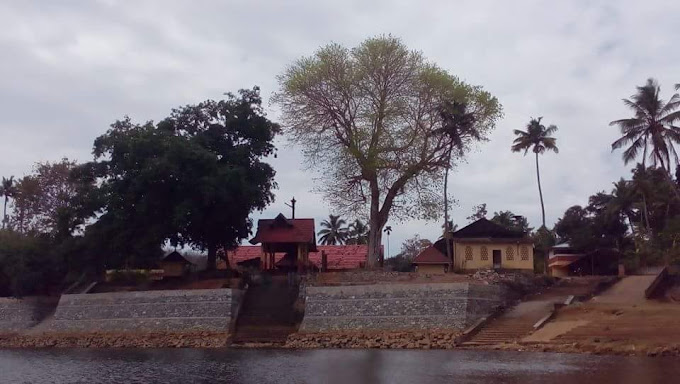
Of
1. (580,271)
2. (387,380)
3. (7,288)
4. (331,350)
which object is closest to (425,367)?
(387,380)

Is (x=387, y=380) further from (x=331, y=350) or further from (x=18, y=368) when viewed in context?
(x=18, y=368)

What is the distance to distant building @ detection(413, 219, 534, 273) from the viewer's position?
43.8 metres

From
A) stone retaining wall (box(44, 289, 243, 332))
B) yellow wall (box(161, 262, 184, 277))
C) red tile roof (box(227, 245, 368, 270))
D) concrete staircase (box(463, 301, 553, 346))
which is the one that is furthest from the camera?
red tile roof (box(227, 245, 368, 270))

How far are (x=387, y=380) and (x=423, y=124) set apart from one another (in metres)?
23.8

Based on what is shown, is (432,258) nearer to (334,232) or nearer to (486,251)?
(486,251)

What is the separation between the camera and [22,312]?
37.9 metres

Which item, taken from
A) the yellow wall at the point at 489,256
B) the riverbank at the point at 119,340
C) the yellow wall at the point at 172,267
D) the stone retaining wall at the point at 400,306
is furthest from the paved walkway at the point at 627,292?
the yellow wall at the point at 172,267

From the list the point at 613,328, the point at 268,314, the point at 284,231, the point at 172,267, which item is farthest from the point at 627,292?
the point at 172,267

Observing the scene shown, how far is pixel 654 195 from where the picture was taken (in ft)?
166

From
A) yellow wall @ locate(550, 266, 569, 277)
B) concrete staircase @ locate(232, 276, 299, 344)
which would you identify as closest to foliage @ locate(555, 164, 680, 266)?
yellow wall @ locate(550, 266, 569, 277)

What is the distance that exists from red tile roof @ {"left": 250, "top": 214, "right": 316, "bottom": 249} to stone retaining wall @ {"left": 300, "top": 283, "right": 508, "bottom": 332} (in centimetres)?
807

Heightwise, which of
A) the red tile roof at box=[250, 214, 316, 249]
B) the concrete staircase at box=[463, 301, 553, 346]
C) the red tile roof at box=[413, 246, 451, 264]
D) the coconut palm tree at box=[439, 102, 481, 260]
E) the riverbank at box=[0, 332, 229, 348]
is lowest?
the riverbank at box=[0, 332, 229, 348]

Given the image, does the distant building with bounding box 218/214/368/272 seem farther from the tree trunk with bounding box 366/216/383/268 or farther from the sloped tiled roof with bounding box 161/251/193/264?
the sloped tiled roof with bounding box 161/251/193/264

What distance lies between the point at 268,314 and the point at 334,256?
1723 centimetres
